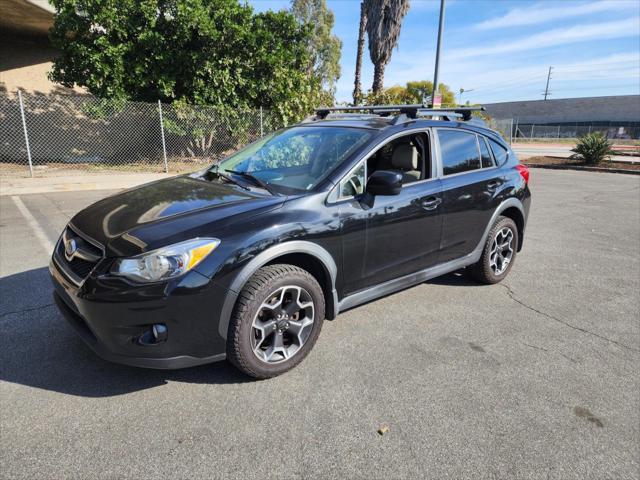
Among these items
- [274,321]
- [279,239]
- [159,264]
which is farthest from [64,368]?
[279,239]

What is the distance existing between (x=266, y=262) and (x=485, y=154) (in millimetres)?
2818

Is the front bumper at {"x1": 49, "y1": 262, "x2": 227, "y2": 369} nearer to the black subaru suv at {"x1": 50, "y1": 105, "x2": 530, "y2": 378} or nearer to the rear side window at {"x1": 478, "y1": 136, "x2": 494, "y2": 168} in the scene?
the black subaru suv at {"x1": 50, "y1": 105, "x2": 530, "y2": 378}

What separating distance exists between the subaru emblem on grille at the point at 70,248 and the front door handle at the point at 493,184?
3.57m

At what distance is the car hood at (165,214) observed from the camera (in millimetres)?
2482

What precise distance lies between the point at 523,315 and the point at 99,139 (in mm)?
16117

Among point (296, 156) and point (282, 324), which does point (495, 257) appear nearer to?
point (296, 156)

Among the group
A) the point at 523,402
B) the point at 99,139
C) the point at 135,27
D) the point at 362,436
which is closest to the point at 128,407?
the point at 362,436

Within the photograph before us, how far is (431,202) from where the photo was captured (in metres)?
3.60

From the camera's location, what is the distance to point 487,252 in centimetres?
436

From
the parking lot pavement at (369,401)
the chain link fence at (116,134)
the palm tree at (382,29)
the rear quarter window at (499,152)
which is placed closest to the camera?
the parking lot pavement at (369,401)

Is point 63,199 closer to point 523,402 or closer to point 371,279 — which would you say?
point 371,279

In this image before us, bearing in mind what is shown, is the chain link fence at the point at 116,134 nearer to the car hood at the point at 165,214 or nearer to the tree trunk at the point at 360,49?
the tree trunk at the point at 360,49

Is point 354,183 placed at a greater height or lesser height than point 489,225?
greater

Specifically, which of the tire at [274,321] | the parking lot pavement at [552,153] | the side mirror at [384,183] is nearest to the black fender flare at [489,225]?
the side mirror at [384,183]
